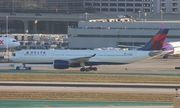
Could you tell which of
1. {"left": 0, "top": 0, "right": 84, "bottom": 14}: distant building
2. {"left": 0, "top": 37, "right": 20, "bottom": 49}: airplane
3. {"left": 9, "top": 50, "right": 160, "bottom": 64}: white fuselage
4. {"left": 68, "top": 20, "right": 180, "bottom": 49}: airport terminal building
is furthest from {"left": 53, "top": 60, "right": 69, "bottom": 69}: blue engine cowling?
{"left": 0, "top": 0, "right": 84, "bottom": 14}: distant building

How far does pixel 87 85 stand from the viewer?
173ft

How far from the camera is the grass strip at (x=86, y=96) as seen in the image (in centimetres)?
4519

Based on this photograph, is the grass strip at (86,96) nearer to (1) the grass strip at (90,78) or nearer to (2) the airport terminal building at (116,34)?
(1) the grass strip at (90,78)

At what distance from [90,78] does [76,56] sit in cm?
1378

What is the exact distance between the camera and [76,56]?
72.7 m

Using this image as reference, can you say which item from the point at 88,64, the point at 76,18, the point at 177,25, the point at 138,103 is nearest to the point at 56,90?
the point at 138,103

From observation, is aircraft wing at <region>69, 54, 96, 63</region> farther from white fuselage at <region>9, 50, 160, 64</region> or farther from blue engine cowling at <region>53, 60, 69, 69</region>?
blue engine cowling at <region>53, 60, 69, 69</region>

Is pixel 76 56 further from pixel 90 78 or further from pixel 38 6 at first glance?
pixel 38 6

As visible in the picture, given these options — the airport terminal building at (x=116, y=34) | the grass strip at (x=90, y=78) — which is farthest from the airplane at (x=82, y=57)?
the airport terminal building at (x=116, y=34)

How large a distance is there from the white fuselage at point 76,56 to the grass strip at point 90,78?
1054 centimetres

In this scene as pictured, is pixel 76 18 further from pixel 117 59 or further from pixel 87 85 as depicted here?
pixel 87 85

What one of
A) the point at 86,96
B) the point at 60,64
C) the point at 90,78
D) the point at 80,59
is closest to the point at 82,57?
the point at 80,59

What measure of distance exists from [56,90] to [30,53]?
24290 mm

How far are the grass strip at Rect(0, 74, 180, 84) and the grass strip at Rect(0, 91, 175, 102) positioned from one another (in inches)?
391
